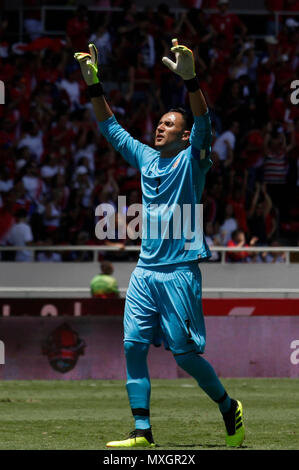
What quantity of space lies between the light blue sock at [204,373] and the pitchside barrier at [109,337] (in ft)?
22.3

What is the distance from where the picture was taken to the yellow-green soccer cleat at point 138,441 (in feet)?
25.7

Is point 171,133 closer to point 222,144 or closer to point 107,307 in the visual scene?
point 107,307

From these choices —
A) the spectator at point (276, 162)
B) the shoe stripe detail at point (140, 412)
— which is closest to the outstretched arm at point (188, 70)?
the shoe stripe detail at point (140, 412)

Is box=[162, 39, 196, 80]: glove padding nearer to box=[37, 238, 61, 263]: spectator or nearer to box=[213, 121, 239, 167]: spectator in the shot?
box=[37, 238, 61, 263]: spectator

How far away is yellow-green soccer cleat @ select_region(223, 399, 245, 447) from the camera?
8.09 meters

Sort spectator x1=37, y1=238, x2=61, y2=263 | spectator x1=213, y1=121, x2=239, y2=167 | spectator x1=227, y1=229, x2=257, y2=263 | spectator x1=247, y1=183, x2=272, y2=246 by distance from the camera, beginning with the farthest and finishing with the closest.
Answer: spectator x1=213, y1=121, x2=239, y2=167 → spectator x1=247, y1=183, x2=272, y2=246 → spectator x1=227, y1=229, x2=257, y2=263 → spectator x1=37, y1=238, x2=61, y2=263

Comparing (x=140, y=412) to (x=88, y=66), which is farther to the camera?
(x=88, y=66)

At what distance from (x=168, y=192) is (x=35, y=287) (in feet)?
29.4

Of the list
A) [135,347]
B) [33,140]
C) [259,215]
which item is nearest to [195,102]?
[135,347]

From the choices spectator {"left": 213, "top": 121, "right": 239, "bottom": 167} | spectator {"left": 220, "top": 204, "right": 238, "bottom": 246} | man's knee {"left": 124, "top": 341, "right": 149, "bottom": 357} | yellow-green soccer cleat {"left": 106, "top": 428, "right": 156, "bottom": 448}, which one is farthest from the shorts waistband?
spectator {"left": 213, "top": 121, "right": 239, "bottom": 167}

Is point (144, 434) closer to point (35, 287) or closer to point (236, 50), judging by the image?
point (35, 287)

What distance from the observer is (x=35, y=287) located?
1681 centimetres

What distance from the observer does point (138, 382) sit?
8.02 metres

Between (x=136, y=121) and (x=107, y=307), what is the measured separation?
5812mm
